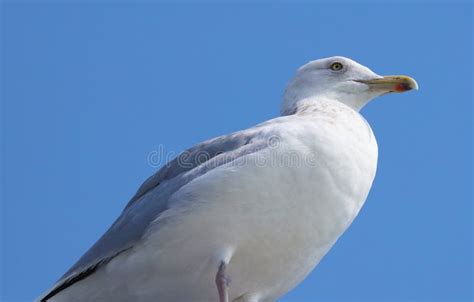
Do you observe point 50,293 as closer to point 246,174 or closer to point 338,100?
point 246,174

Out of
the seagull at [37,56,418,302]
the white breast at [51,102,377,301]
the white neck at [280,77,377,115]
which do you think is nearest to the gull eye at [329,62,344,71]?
the white neck at [280,77,377,115]

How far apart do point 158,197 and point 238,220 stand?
836mm

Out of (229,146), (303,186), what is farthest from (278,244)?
(229,146)

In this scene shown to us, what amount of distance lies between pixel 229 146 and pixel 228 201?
2.08 ft

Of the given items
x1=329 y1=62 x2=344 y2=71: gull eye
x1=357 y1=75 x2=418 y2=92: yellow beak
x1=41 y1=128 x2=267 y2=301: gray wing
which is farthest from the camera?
x1=329 y1=62 x2=344 y2=71: gull eye

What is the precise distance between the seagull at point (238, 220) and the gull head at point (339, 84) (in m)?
0.81

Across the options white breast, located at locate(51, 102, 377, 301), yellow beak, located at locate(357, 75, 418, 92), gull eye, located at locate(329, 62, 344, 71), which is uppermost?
gull eye, located at locate(329, 62, 344, 71)

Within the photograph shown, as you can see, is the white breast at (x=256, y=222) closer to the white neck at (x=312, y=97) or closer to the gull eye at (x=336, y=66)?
the white neck at (x=312, y=97)

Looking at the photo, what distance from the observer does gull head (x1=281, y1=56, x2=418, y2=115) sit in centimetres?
783

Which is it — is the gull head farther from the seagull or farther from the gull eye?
the seagull

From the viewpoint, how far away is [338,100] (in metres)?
7.80

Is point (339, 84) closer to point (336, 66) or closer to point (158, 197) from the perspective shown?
point (336, 66)

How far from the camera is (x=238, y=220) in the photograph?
6.36 metres

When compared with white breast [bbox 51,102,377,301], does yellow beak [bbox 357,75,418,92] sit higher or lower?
higher
